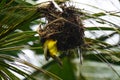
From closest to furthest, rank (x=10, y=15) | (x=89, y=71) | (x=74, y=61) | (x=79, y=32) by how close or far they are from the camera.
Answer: (x=79, y=32)
(x=10, y=15)
(x=74, y=61)
(x=89, y=71)

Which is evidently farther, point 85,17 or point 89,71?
point 89,71

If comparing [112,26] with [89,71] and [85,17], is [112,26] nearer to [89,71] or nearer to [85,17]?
[85,17]

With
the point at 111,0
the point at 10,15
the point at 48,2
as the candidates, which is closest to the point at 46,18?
the point at 48,2

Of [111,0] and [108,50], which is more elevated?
[111,0]
